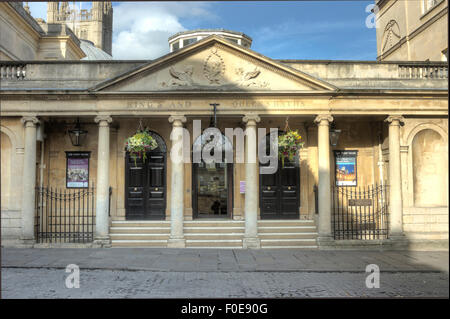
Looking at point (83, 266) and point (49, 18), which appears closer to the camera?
point (83, 266)

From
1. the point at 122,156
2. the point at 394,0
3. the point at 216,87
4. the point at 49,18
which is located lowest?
the point at 122,156

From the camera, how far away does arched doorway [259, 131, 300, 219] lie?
642 inches

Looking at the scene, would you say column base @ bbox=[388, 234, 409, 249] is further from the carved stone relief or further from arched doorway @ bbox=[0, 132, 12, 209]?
arched doorway @ bbox=[0, 132, 12, 209]

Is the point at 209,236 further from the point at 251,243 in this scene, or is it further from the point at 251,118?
the point at 251,118

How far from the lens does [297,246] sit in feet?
46.6

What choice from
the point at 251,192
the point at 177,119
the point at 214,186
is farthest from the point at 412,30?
the point at 177,119

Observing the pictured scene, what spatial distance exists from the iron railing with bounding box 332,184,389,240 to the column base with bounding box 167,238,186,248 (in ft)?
18.2

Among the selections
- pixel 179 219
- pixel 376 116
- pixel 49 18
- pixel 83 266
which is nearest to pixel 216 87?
pixel 179 219

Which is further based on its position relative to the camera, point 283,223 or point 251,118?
point 283,223

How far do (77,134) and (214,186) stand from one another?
19.5ft

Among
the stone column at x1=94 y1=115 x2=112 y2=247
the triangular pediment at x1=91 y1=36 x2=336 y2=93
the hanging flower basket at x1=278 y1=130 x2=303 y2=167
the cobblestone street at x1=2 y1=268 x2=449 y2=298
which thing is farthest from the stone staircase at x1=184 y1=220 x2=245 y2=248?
the triangular pediment at x1=91 y1=36 x2=336 y2=93

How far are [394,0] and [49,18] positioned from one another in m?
57.4

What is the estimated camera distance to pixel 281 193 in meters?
16.4

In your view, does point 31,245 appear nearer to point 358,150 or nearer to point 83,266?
point 83,266
